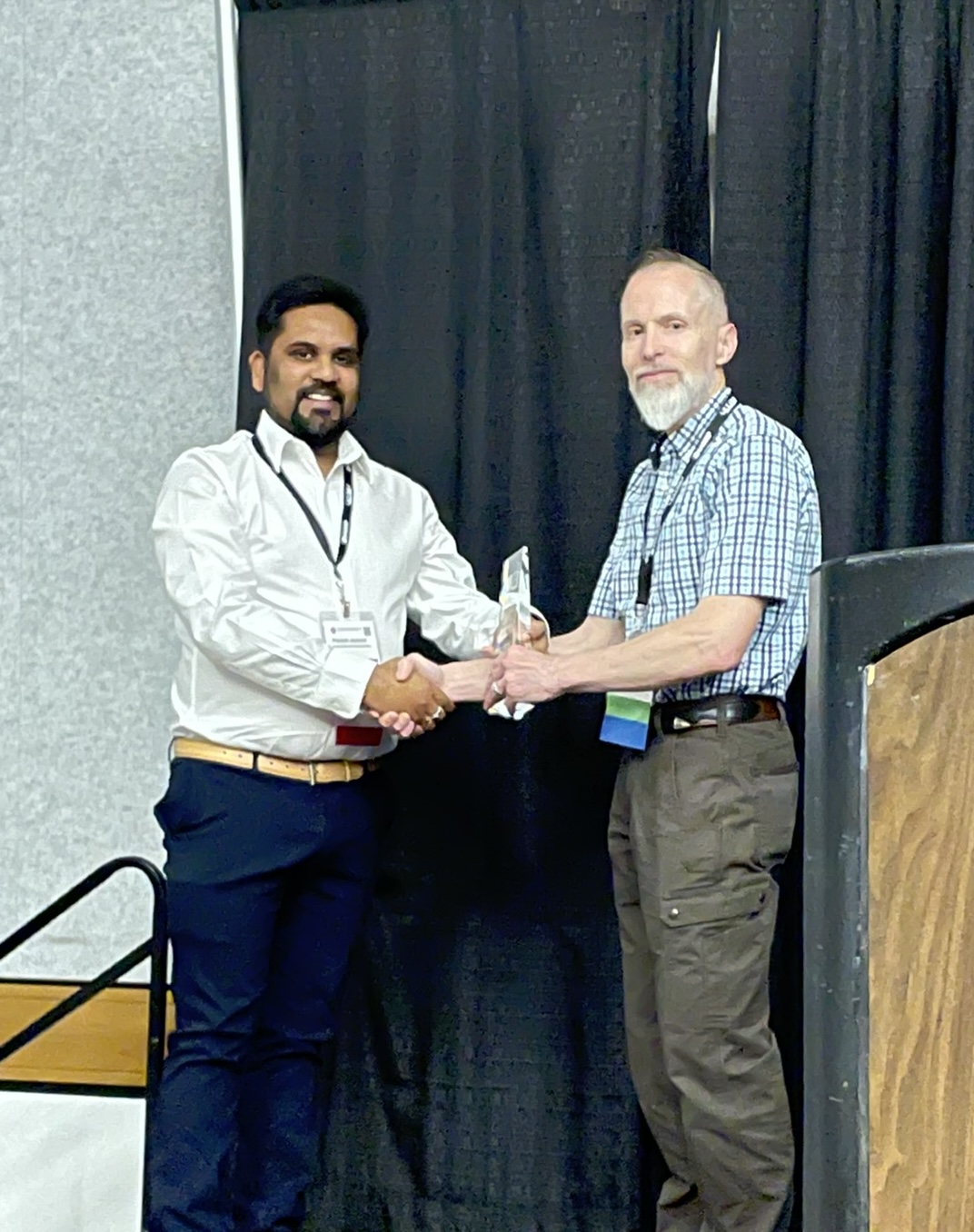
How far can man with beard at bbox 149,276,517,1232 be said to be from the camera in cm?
223

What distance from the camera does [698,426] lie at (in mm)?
2264

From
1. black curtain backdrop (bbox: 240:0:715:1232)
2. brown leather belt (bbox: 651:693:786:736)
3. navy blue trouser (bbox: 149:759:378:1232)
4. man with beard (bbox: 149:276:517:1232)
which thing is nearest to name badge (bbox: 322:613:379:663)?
man with beard (bbox: 149:276:517:1232)

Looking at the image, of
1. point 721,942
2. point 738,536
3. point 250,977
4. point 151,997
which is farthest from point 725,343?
point 151,997

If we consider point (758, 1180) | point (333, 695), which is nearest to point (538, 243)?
point (333, 695)

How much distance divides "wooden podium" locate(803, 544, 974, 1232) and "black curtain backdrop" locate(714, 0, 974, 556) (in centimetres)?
209

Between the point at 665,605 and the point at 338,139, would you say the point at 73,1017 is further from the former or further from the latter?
the point at 338,139

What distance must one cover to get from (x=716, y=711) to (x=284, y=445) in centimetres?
85

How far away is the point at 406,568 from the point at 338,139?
0.81m

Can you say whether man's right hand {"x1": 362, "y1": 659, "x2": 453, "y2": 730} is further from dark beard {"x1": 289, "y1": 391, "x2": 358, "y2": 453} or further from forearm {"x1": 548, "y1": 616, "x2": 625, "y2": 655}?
dark beard {"x1": 289, "y1": 391, "x2": 358, "y2": 453}

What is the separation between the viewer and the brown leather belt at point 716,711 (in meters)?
2.15

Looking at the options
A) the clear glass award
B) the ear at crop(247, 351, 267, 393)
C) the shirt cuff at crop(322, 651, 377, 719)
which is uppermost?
the ear at crop(247, 351, 267, 393)

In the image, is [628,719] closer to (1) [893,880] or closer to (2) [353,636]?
(2) [353,636]

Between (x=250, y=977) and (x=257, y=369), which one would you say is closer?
(x=250, y=977)

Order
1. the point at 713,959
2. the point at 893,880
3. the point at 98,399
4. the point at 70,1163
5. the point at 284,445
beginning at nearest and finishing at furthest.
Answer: the point at 893,880, the point at 713,959, the point at 284,445, the point at 70,1163, the point at 98,399
